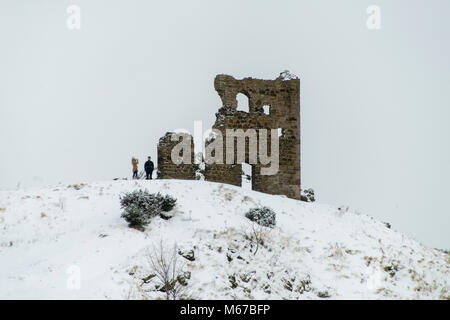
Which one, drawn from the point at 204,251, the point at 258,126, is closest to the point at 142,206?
the point at 204,251

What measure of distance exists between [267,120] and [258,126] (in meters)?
0.53

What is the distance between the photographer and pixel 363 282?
1329 cm

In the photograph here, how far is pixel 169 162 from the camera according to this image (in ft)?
68.8

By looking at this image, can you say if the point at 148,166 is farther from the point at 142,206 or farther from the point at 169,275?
the point at 169,275

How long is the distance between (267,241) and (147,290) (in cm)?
470

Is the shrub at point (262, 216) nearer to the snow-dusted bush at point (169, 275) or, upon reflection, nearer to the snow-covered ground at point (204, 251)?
the snow-covered ground at point (204, 251)

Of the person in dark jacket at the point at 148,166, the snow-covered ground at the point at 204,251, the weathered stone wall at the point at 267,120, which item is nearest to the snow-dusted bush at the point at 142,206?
the snow-covered ground at the point at 204,251

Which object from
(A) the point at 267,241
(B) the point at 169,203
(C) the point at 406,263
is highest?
(B) the point at 169,203

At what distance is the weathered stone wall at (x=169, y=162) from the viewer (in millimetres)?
20900

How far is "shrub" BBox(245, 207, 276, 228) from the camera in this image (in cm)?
1588

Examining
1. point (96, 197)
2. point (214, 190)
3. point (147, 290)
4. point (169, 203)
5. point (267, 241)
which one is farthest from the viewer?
point (214, 190)

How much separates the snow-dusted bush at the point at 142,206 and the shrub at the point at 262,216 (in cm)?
258
